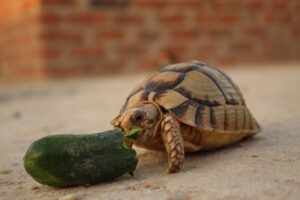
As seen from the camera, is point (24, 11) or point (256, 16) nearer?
point (24, 11)

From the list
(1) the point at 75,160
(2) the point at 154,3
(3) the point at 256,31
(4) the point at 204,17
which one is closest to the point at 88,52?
(2) the point at 154,3

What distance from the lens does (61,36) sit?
801 centimetres

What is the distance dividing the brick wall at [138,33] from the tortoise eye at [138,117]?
234 inches

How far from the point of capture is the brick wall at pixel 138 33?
8.01m

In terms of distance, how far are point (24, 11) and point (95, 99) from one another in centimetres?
345

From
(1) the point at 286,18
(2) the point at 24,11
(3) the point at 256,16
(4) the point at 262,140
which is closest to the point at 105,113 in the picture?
(4) the point at 262,140

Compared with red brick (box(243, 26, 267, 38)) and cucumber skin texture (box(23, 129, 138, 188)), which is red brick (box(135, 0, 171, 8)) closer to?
red brick (box(243, 26, 267, 38))

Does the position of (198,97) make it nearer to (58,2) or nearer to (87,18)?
(58,2)

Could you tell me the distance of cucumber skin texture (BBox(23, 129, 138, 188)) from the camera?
75.7 inches

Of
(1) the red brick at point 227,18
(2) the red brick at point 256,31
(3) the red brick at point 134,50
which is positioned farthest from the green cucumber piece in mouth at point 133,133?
(2) the red brick at point 256,31

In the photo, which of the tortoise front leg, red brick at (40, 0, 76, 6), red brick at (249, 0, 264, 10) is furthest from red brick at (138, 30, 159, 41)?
the tortoise front leg

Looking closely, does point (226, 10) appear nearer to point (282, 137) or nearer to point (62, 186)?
point (282, 137)

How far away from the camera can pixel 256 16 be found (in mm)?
9211

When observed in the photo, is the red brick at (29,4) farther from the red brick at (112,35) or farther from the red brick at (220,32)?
the red brick at (220,32)
